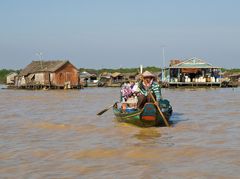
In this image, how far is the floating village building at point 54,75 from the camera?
44.2m

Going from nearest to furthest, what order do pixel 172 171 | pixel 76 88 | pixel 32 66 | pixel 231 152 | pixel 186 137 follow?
pixel 172 171 < pixel 231 152 < pixel 186 137 < pixel 76 88 < pixel 32 66

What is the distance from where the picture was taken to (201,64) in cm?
4169

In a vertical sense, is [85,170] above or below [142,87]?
below

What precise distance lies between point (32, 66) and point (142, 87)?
131 feet

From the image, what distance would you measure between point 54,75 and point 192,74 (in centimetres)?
1344

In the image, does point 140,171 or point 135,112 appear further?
point 135,112

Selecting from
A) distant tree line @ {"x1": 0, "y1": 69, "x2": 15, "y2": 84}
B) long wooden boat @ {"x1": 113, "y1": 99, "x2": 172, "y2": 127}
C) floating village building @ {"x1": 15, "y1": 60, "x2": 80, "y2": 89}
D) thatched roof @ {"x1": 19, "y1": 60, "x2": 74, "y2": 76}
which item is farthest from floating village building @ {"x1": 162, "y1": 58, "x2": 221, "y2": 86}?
distant tree line @ {"x1": 0, "y1": 69, "x2": 15, "y2": 84}

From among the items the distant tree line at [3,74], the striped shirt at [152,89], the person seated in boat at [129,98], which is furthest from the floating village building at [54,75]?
the distant tree line at [3,74]

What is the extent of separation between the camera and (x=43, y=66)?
46.8 m

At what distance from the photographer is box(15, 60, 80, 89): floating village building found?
44.2 meters

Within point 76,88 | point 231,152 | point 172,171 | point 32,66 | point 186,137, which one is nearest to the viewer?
point 172,171

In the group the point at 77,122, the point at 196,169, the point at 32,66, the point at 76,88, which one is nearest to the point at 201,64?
the point at 76,88

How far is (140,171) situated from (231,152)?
210cm

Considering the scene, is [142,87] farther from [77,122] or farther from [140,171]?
[140,171]
